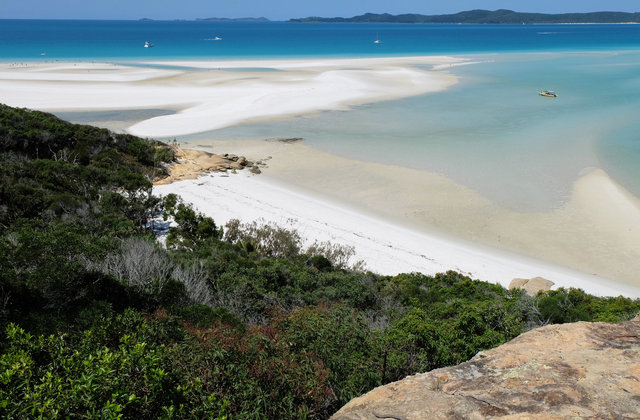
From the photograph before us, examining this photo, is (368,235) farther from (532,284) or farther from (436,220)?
(532,284)

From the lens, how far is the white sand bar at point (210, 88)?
A: 34.7 m

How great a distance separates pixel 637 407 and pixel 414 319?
10.4ft

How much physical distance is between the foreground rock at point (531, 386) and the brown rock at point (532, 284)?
7.58 metres

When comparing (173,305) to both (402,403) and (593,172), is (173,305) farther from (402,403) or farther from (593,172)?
(593,172)

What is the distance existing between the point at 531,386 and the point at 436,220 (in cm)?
1357

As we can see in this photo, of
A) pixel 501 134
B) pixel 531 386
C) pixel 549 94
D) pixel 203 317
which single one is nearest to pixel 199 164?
pixel 203 317

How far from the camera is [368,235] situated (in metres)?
15.6

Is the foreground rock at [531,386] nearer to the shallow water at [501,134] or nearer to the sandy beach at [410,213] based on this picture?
the sandy beach at [410,213]

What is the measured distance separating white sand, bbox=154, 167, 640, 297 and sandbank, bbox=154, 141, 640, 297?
1.4 inches

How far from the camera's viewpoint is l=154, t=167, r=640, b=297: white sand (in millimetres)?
13422

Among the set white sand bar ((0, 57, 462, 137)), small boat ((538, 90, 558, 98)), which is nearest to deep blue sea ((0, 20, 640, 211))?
small boat ((538, 90, 558, 98))

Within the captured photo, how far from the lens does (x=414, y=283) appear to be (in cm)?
1114

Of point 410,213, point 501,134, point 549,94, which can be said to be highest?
point 549,94

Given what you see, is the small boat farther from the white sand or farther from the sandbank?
the white sand
